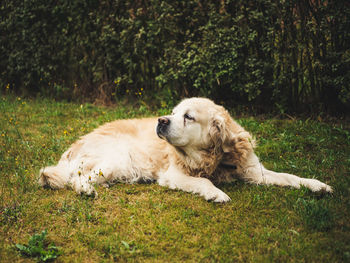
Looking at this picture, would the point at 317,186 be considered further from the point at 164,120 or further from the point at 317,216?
the point at 164,120

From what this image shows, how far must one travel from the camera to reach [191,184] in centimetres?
306

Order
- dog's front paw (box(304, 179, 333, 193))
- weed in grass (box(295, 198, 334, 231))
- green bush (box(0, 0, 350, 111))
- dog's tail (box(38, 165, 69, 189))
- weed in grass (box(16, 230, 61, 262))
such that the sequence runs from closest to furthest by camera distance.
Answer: weed in grass (box(16, 230, 61, 262))
weed in grass (box(295, 198, 334, 231))
dog's front paw (box(304, 179, 333, 193))
dog's tail (box(38, 165, 69, 189))
green bush (box(0, 0, 350, 111))

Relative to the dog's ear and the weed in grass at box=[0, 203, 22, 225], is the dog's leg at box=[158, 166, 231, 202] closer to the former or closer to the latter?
the dog's ear

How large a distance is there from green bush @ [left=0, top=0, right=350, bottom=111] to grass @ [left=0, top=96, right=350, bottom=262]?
1.39 metres

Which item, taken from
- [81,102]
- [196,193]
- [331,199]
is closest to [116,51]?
[81,102]

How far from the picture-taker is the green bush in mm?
4613

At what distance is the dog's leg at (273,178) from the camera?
2.82 m

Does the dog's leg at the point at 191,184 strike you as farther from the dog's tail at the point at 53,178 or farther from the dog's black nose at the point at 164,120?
the dog's tail at the point at 53,178

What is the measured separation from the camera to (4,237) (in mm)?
2279

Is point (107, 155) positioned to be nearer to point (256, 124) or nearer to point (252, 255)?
point (252, 255)

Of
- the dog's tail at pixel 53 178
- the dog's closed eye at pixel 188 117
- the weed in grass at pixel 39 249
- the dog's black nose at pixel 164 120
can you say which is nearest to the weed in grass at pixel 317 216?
the dog's closed eye at pixel 188 117

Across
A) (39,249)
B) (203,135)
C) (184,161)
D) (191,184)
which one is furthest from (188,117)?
(39,249)

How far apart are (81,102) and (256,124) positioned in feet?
12.7

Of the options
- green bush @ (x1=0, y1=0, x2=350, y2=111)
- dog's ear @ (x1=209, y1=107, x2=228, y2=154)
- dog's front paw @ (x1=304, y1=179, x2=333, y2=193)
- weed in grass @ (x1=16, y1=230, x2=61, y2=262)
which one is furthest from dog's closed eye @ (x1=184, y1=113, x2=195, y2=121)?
green bush @ (x1=0, y1=0, x2=350, y2=111)
